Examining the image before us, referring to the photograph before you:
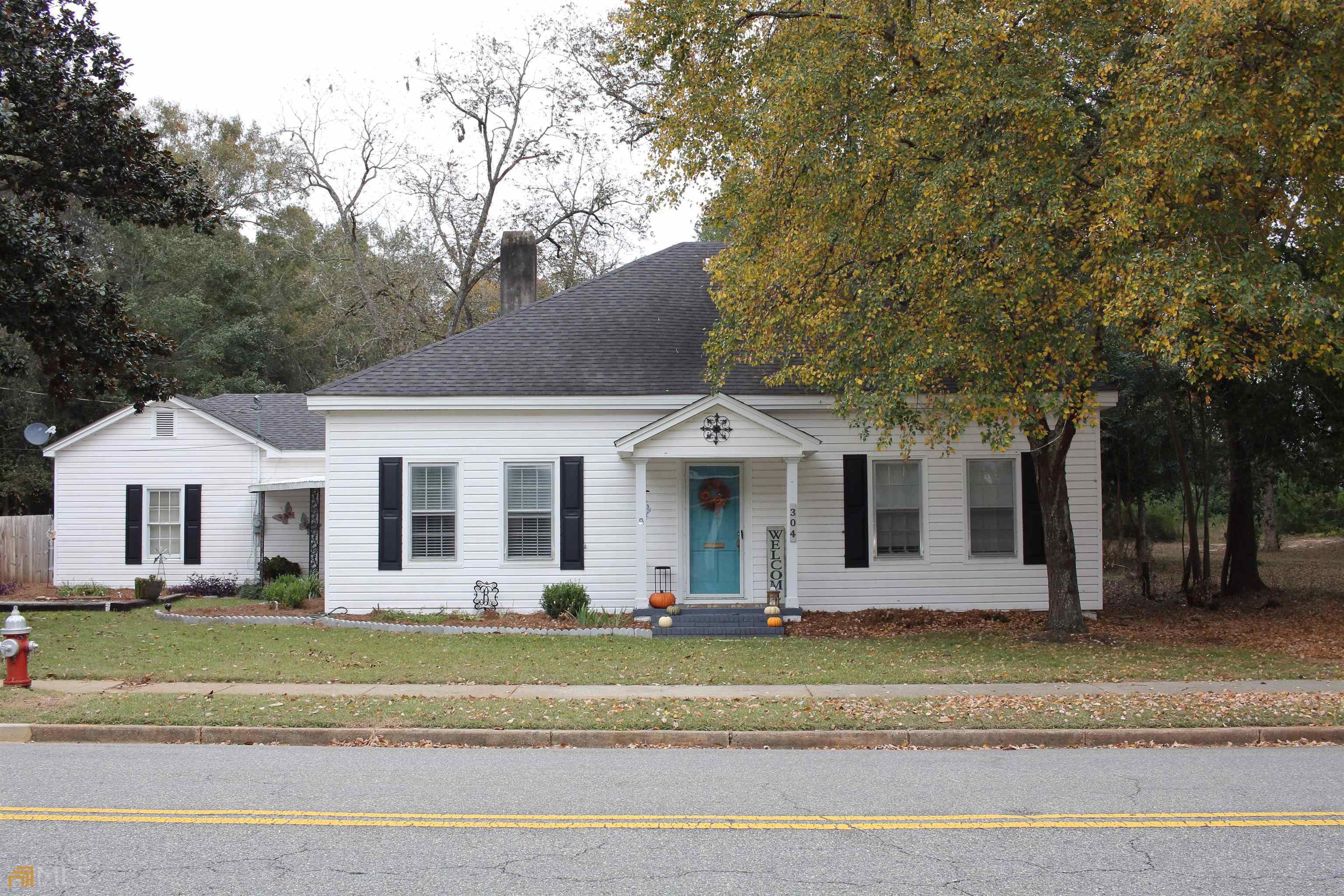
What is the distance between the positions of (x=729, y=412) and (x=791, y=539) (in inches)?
91.5

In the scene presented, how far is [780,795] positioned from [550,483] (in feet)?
36.8

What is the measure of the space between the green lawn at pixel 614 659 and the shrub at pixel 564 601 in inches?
53.3

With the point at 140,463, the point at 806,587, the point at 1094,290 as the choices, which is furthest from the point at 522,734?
the point at 140,463

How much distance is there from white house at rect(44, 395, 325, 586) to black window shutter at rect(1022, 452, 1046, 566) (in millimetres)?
15153

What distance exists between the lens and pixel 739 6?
1472 centimetres

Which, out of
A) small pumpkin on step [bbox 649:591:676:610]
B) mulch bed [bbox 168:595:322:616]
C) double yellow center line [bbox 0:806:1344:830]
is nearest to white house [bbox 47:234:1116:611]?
small pumpkin on step [bbox 649:591:676:610]

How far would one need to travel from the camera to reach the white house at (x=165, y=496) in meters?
23.7

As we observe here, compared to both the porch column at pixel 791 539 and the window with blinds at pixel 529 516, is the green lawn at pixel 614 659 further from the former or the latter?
the window with blinds at pixel 529 516

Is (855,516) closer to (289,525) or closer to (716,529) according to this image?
(716,529)

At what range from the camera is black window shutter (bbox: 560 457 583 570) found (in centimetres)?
1766

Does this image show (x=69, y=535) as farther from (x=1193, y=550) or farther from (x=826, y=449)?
(x=1193, y=550)

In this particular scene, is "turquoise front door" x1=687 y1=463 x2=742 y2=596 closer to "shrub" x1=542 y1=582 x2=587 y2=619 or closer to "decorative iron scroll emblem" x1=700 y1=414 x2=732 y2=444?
"decorative iron scroll emblem" x1=700 y1=414 x2=732 y2=444

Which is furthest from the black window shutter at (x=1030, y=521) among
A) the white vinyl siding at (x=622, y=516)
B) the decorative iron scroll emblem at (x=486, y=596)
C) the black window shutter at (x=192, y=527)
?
the black window shutter at (x=192, y=527)

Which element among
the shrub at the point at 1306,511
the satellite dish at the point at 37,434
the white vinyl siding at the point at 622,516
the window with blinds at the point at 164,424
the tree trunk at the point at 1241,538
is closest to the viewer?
the white vinyl siding at the point at 622,516
